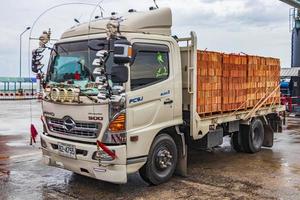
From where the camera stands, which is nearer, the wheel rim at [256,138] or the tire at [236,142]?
the tire at [236,142]

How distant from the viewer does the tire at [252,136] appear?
969 centimetres

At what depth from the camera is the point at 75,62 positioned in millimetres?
6617

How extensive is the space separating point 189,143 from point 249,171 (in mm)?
1300

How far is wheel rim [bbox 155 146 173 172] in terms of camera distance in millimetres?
6848

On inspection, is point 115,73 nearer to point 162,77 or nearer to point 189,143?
point 162,77

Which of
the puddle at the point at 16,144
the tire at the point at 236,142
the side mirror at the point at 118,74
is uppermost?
the side mirror at the point at 118,74

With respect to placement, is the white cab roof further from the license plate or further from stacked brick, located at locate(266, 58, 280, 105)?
stacked brick, located at locate(266, 58, 280, 105)

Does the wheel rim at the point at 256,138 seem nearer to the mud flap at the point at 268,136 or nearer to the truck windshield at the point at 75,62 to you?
the mud flap at the point at 268,136

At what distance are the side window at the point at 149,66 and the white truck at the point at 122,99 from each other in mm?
16

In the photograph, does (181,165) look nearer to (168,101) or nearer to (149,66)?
(168,101)

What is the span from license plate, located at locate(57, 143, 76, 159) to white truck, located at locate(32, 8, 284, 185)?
0.02 meters

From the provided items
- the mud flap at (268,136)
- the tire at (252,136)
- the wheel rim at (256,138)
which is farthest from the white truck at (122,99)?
the mud flap at (268,136)

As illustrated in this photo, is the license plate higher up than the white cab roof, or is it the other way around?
the white cab roof

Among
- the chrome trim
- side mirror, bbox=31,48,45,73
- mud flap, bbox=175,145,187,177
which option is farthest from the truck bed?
side mirror, bbox=31,48,45,73
